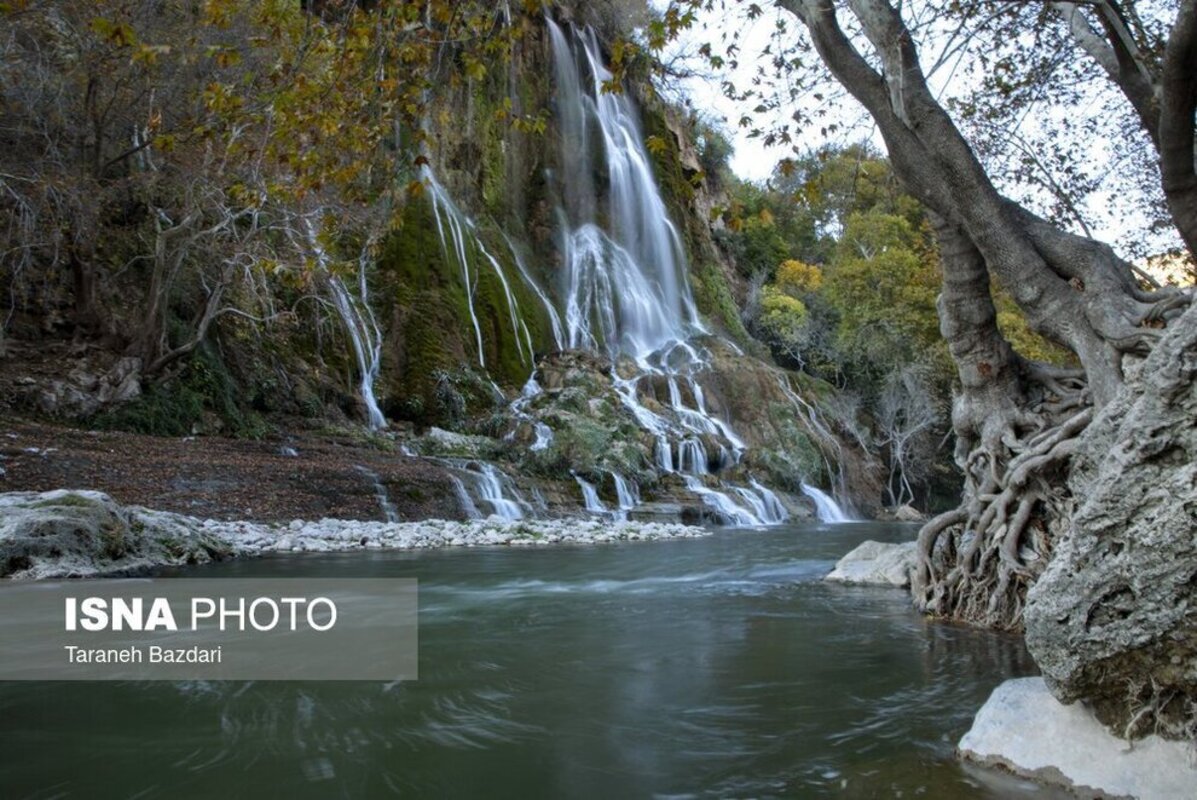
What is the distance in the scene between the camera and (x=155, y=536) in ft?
30.7

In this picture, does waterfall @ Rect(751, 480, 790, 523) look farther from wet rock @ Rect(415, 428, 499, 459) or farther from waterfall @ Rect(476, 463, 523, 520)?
waterfall @ Rect(476, 463, 523, 520)

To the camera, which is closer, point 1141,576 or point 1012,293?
point 1141,576

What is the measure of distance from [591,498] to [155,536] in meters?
10.7

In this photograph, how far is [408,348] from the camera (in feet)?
74.1

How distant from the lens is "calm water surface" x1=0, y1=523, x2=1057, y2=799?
3150 millimetres

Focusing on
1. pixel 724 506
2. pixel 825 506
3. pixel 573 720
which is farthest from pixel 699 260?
pixel 573 720

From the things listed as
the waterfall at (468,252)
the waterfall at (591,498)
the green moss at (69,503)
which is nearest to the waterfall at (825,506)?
the waterfall at (591,498)

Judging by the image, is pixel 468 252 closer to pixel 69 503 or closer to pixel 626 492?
pixel 626 492

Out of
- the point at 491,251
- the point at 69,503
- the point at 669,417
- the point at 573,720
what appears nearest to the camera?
the point at 573,720

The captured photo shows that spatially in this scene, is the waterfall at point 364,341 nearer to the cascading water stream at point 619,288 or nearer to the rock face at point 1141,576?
the cascading water stream at point 619,288

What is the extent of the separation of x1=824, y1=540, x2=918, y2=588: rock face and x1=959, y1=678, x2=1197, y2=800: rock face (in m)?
5.23

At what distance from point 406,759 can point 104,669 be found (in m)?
2.56

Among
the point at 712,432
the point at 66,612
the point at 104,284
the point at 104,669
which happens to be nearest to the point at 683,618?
the point at 104,669

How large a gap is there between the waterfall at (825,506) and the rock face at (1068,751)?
2125 cm
